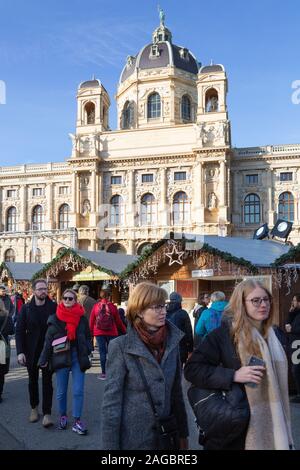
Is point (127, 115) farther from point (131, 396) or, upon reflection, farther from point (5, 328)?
point (131, 396)

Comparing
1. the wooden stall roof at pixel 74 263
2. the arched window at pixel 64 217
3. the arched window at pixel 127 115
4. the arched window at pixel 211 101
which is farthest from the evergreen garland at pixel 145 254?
the arched window at pixel 127 115

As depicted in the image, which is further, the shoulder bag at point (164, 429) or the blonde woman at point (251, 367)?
the shoulder bag at point (164, 429)

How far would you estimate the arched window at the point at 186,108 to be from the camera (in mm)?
44625

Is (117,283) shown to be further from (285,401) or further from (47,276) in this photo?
(285,401)

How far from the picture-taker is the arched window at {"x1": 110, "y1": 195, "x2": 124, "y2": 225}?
39.5 m

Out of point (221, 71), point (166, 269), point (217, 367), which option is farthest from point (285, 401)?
point (221, 71)

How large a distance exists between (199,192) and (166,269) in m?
24.4

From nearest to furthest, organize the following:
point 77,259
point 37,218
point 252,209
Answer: point 77,259 < point 252,209 < point 37,218

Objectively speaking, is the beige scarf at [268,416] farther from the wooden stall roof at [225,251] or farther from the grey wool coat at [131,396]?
the wooden stall roof at [225,251]

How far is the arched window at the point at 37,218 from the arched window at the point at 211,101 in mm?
15913

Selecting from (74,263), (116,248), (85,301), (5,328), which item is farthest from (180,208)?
(5,328)

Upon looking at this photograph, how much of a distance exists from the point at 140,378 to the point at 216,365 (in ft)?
1.39

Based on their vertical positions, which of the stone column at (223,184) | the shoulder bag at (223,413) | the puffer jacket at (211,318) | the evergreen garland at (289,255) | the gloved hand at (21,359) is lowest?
the gloved hand at (21,359)

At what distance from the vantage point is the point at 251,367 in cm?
259
